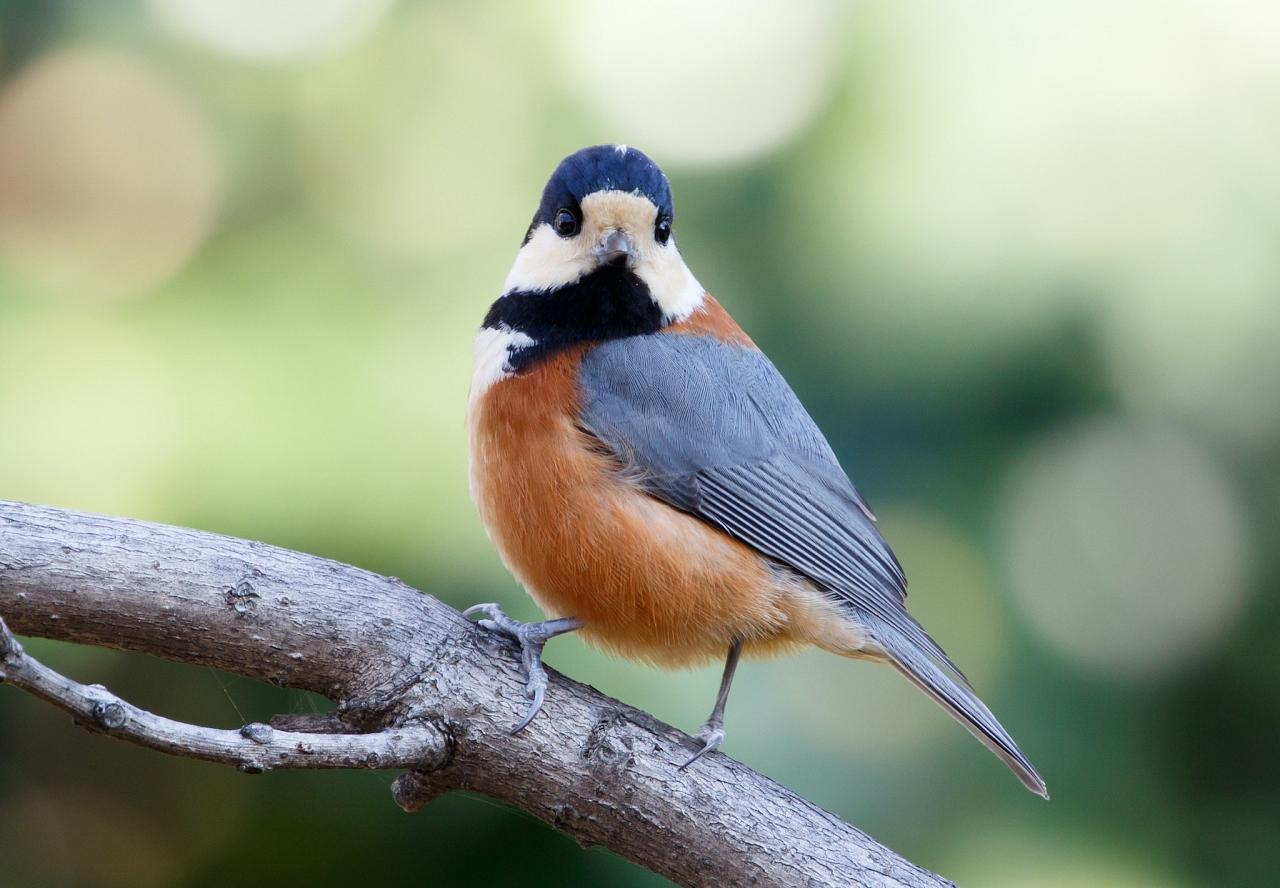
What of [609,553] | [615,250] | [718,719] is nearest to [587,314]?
[615,250]

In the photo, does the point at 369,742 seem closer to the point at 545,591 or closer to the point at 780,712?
the point at 545,591

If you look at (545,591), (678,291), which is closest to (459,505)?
(545,591)

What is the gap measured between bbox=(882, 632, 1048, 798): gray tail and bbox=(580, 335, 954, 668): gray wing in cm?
7

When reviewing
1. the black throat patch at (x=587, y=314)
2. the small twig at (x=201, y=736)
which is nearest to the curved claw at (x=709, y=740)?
the small twig at (x=201, y=736)

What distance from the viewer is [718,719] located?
256cm

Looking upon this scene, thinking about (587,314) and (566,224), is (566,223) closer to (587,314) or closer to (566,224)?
(566,224)

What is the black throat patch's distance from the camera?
9.26ft

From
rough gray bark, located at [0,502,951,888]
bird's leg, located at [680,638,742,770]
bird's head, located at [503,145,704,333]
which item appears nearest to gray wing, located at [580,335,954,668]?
bird's head, located at [503,145,704,333]

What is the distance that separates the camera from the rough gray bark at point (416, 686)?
220cm

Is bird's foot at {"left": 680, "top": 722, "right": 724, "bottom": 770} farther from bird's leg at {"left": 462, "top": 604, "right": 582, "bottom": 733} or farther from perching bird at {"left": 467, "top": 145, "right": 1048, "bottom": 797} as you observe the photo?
bird's leg at {"left": 462, "top": 604, "right": 582, "bottom": 733}

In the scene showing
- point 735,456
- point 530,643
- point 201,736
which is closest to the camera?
point 201,736

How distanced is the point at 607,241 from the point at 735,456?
531mm

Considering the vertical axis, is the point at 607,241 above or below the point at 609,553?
above

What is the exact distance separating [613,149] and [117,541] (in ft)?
4.21
